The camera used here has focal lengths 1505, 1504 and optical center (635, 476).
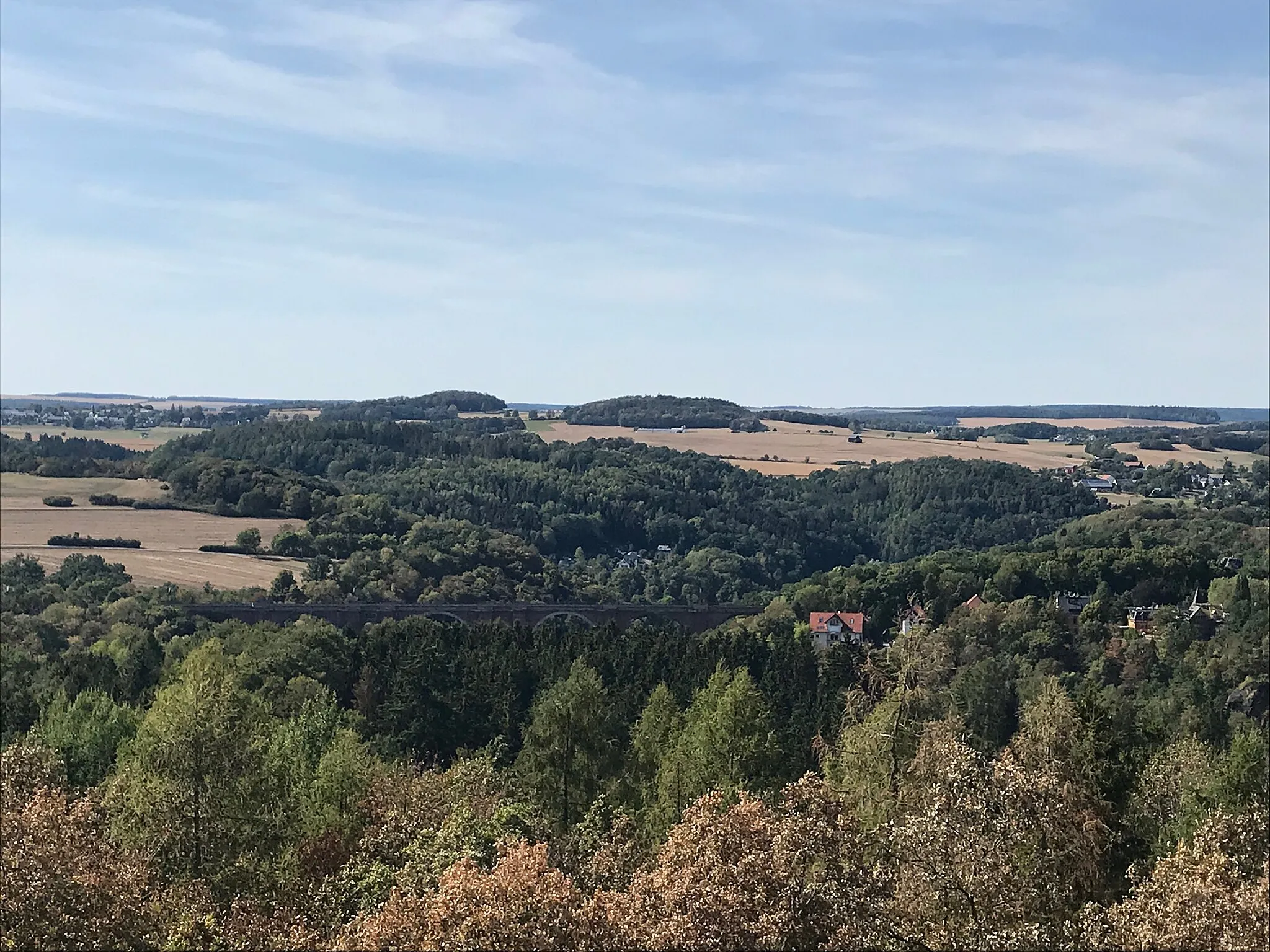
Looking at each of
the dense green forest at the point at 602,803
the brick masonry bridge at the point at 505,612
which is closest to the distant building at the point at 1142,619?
the dense green forest at the point at 602,803

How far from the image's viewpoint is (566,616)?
429 feet

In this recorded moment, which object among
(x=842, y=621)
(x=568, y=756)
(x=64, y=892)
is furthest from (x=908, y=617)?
(x=64, y=892)

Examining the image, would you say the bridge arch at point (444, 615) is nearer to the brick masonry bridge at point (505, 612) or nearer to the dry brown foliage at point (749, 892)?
the brick masonry bridge at point (505, 612)

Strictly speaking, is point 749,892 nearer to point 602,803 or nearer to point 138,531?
point 602,803

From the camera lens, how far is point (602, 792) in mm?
55344

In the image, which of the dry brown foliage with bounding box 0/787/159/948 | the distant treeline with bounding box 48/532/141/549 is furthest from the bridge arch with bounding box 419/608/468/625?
the dry brown foliage with bounding box 0/787/159/948

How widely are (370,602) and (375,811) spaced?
88305mm

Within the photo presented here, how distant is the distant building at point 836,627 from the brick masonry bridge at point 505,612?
11462mm

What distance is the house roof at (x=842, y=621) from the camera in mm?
119312

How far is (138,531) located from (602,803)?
353 ft

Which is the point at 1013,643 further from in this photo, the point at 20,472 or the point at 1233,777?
the point at 20,472

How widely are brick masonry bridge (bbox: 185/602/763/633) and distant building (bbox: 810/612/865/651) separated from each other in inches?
451

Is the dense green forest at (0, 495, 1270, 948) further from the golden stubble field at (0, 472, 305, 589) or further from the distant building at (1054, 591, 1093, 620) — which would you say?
the golden stubble field at (0, 472, 305, 589)

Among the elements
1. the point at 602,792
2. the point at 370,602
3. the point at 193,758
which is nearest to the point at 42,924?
the point at 193,758
